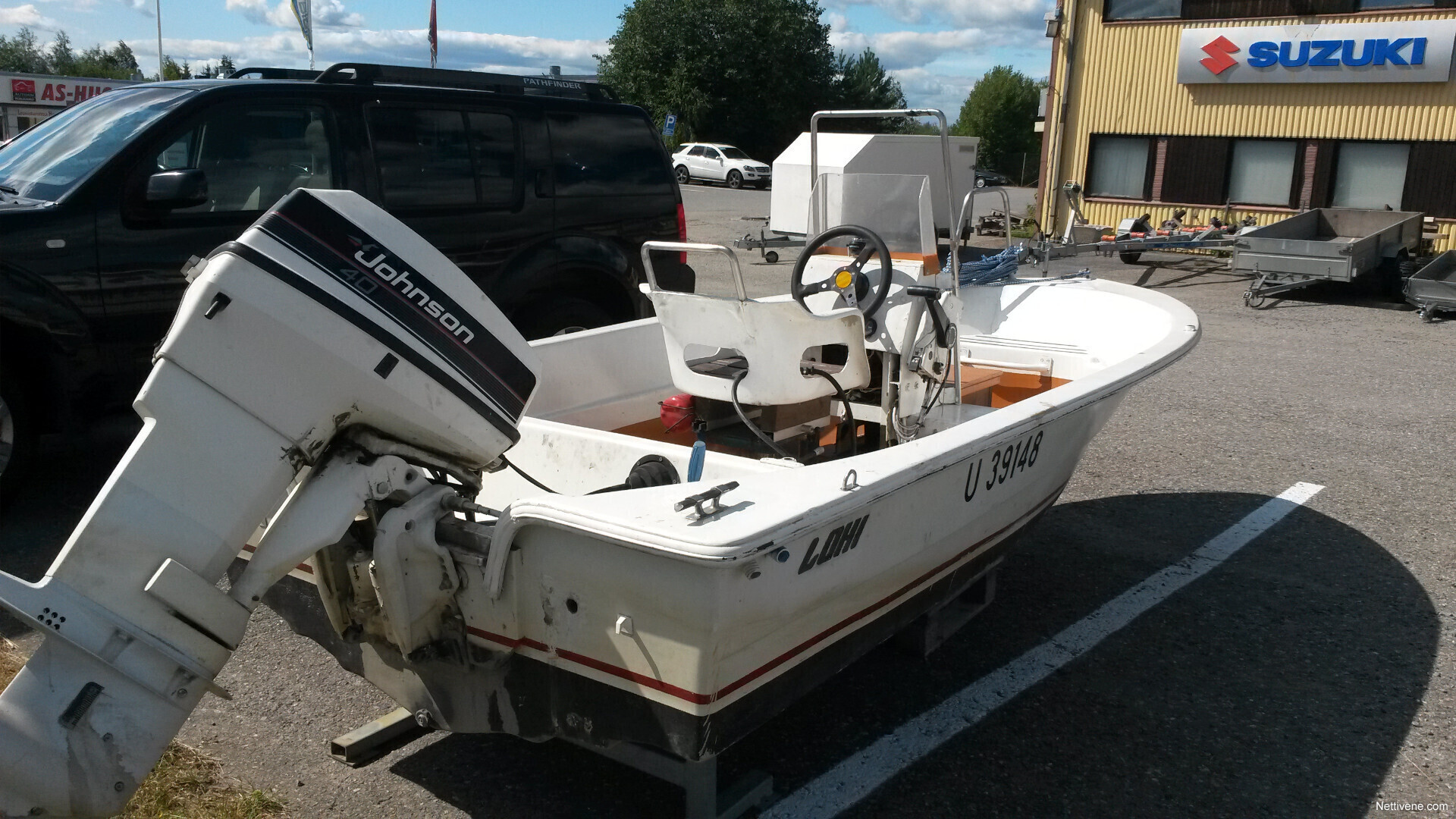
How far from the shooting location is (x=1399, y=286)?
13.3 meters

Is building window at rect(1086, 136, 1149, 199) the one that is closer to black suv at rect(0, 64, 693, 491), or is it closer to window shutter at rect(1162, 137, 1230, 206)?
window shutter at rect(1162, 137, 1230, 206)

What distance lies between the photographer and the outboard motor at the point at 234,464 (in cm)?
214

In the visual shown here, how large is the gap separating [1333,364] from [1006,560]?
613 centimetres

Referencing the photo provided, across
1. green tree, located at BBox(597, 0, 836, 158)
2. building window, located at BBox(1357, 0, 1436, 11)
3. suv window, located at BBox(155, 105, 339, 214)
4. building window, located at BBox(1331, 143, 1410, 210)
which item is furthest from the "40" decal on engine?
green tree, located at BBox(597, 0, 836, 158)

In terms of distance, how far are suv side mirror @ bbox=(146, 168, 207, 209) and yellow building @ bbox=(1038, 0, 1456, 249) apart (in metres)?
16.7

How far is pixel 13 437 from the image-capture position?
4.64 meters

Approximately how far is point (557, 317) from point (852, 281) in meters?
Answer: 2.37

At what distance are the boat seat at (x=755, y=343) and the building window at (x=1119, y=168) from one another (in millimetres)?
16812

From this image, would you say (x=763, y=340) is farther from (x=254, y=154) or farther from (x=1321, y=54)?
(x=1321, y=54)

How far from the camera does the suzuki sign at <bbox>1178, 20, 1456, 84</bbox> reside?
1554 cm

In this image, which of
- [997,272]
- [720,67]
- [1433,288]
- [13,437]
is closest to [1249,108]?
[1433,288]

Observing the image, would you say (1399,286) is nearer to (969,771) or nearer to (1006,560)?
(1006,560)

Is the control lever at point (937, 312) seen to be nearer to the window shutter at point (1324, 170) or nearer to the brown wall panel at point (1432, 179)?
the brown wall panel at point (1432, 179)

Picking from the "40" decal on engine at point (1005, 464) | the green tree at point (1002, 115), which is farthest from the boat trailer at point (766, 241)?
the green tree at point (1002, 115)
